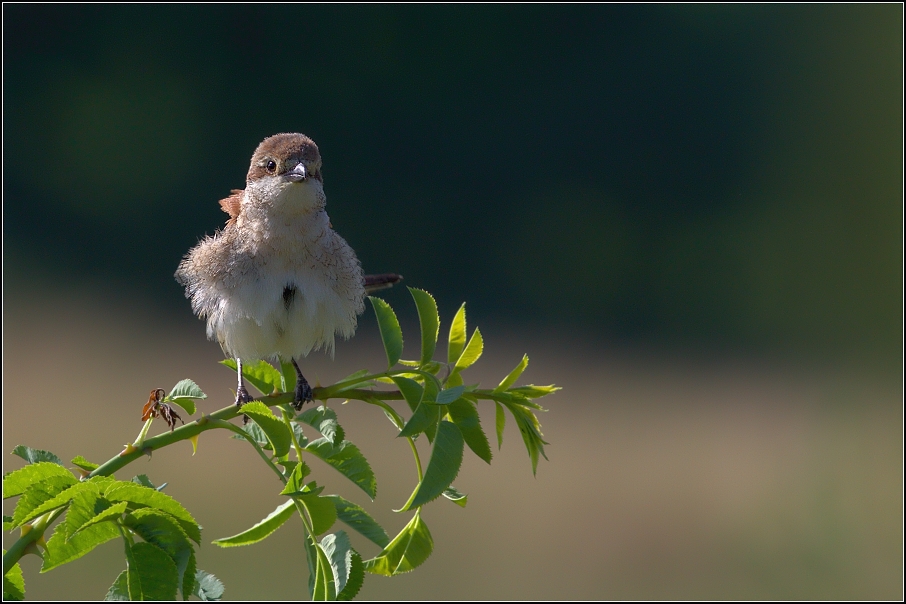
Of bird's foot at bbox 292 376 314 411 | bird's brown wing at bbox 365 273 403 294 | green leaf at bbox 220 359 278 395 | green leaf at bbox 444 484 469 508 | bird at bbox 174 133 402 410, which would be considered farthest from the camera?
bird's brown wing at bbox 365 273 403 294

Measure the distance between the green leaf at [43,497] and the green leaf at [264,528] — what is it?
0.98 feet

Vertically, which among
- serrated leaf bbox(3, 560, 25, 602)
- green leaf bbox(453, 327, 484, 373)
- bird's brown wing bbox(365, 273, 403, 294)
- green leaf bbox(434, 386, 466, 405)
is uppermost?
bird's brown wing bbox(365, 273, 403, 294)

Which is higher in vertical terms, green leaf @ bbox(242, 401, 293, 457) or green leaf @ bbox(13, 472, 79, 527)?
green leaf @ bbox(242, 401, 293, 457)

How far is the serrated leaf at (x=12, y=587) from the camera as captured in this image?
100cm

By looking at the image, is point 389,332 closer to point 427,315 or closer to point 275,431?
point 427,315

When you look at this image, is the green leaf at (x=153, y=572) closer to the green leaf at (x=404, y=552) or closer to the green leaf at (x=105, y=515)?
the green leaf at (x=105, y=515)

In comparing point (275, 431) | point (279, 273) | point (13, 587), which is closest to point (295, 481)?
point (275, 431)

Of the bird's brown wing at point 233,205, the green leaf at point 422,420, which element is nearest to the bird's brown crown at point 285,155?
the bird's brown wing at point 233,205

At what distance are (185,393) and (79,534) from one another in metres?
0.36

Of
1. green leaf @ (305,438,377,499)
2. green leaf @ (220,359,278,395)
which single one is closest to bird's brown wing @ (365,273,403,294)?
green leaf @ (220,359,278,395)

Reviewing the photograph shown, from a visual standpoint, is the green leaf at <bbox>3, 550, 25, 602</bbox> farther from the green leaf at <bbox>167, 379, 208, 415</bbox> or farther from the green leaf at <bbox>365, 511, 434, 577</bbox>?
the green leaf at <bbox>365, 511, 434, 577</bbox>

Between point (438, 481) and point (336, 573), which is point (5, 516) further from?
point (438, 481)

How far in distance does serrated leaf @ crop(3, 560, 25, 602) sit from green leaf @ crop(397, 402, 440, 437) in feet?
1.62

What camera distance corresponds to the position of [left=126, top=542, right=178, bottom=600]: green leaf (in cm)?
109
